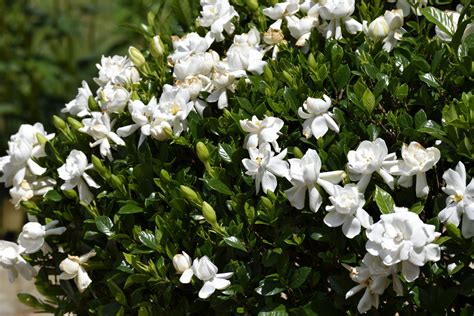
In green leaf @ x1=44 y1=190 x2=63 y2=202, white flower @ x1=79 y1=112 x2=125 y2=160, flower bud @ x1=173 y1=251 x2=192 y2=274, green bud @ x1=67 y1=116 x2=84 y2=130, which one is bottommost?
green leaf @ x1=44 y1=190 x2=63 y2=202

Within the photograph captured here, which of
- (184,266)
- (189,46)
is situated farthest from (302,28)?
(184,266)

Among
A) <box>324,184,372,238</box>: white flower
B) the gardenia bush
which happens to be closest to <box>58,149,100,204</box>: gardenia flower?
the gardenia bush

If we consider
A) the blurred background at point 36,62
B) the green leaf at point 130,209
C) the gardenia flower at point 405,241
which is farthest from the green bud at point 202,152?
the blurred background at point 36,62

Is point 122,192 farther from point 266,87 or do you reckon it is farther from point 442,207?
point 442,207

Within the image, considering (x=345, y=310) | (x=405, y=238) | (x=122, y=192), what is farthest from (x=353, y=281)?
(x=122, y=192)

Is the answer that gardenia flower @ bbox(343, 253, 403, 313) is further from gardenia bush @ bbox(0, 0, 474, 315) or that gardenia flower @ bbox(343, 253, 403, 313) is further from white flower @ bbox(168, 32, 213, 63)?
white flower @ bbox(168, 32, 213, 63)
